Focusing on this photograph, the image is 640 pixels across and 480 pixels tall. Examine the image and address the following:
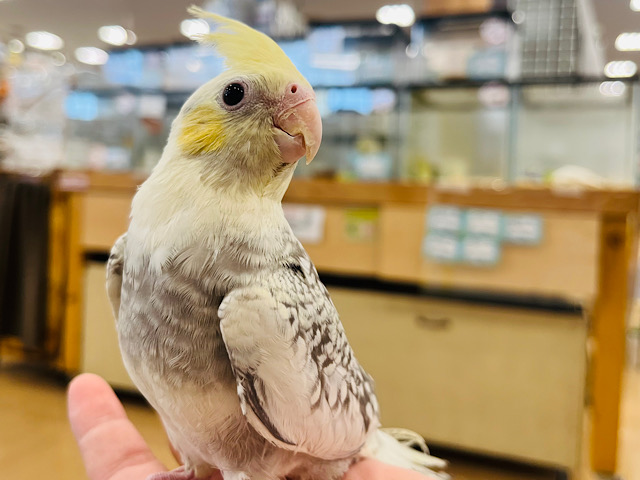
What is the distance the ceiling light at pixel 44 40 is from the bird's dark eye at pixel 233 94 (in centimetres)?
110

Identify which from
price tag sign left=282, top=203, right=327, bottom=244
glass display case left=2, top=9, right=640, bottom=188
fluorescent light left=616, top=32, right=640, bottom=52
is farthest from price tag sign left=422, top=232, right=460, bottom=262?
fluorescent light left=616, top=32, right=640, bottom=52

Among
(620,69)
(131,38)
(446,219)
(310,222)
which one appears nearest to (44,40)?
(131,38)

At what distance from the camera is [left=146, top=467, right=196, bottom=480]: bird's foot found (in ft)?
1.57

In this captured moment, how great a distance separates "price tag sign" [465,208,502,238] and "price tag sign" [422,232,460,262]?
2.0 inches

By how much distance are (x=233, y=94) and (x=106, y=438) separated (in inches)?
16.2

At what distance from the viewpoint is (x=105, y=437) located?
1.81 feet

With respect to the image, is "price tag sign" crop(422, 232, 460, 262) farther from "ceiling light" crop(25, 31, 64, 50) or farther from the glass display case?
"ceiling light" crop(25, 31, 64, 50)

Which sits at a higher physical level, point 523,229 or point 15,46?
point 15,46

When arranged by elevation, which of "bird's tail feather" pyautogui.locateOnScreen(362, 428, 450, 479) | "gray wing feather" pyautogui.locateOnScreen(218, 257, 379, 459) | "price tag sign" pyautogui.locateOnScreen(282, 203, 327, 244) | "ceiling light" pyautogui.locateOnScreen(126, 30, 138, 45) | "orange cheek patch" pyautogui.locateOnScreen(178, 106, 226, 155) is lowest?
"bird's tail feather" pyautogui.locateOnScreen(362, 428, 450, 479)

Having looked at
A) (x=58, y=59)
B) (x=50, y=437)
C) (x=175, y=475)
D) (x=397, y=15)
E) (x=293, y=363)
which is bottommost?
(x=50, y=437)

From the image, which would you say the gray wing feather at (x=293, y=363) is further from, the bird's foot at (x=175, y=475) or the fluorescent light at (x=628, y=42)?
the fluorescent light at (x=628, y=42)

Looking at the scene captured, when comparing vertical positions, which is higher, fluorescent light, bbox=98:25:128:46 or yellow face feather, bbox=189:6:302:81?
fluorescent light, bbox=98:25:128:46

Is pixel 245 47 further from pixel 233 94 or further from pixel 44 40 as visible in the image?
pixel 44 40

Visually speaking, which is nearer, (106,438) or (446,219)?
(106,438)
